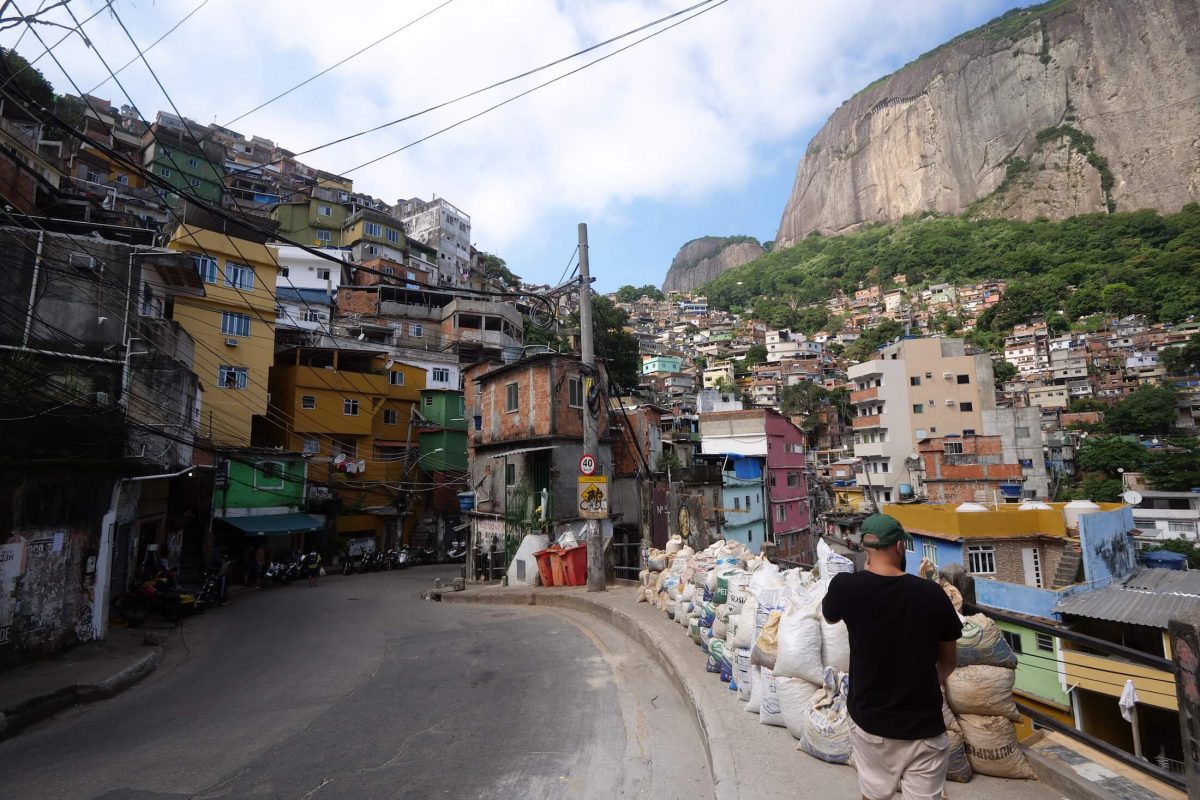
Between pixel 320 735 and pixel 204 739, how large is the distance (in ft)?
3.59

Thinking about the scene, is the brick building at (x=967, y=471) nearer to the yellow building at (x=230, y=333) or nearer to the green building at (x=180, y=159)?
the yellow building at (x=230, y=333)

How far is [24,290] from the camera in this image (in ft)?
35.7

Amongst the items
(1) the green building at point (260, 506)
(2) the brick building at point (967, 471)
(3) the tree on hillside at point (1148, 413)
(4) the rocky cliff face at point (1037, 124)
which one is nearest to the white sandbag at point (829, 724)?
(1) the green building at point (260, 506)

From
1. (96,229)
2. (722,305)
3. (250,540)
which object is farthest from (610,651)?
(722,305)

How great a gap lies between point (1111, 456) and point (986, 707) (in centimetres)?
5567

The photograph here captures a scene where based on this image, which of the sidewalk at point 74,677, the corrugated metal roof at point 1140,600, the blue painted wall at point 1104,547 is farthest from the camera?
the blue painted wall at point 1104,547

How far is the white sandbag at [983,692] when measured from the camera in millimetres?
3277

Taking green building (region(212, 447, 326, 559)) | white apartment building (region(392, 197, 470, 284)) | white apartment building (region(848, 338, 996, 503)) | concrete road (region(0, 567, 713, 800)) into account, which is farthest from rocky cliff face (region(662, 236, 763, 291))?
concrete road (region(0, 567, 713, 800))

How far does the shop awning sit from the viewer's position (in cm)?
2270

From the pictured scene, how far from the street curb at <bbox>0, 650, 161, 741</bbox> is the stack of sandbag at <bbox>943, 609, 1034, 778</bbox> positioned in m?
8.37

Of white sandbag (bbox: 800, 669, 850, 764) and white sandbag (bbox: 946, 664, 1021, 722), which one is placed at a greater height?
white sandbag (bbox: 946, 664, 1021, 722)

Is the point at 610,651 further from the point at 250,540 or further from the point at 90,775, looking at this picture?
the point at 250,540

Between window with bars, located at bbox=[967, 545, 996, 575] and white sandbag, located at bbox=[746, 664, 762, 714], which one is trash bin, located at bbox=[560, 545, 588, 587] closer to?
white sandbag, located at bbox=[746, 664, 762, 714]

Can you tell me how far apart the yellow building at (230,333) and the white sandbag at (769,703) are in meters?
26.1
